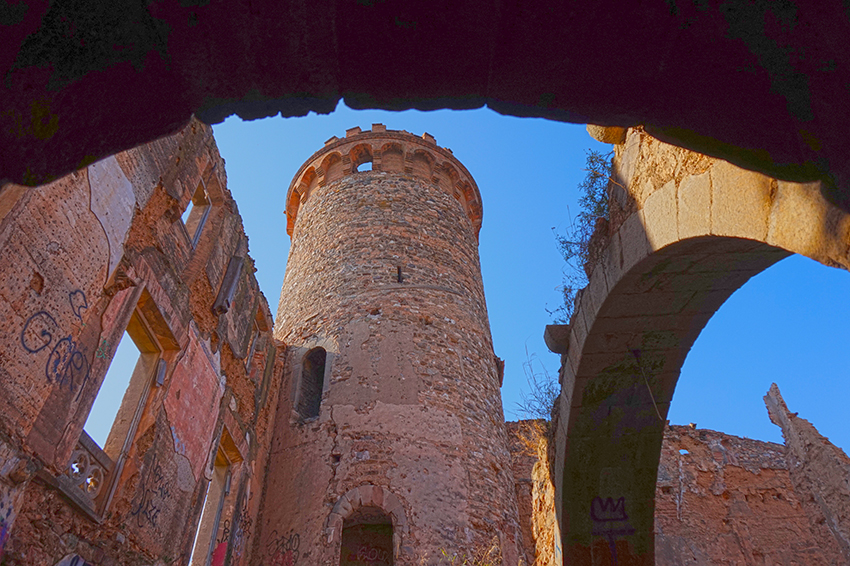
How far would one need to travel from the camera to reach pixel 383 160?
12.7 meters

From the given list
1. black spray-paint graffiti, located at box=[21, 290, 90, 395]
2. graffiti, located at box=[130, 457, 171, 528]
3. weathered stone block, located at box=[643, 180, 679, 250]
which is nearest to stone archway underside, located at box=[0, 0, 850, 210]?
weathered stone block, located at box=[643, 180, 679, 250]

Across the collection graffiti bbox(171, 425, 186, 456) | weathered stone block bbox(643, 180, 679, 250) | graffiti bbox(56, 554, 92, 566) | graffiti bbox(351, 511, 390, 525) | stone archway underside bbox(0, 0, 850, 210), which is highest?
graffiti bbox(351, 511, 390, 525)

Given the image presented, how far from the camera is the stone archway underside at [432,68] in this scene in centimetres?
159

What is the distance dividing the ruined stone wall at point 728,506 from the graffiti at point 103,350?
31.3ft

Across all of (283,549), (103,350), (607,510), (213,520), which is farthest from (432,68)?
Answer: (283,549)

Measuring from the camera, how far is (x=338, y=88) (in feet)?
6.11

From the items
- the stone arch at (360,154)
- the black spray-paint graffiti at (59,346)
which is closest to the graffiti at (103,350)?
the black spray-paint graffiti at (59,346)

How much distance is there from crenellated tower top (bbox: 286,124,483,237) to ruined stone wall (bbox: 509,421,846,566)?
19.9 ft

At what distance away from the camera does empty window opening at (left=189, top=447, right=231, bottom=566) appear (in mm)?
6590

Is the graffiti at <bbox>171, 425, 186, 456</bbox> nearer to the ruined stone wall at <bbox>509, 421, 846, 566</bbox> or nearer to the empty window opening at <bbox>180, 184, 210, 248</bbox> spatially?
the empty window opening at <bbox>180, 184, 210, 248</bbox>

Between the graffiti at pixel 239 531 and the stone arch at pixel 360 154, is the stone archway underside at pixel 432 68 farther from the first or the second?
the stone arch at pixel 360 154

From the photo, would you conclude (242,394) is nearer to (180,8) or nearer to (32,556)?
(32,556)

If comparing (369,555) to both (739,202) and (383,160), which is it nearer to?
(739,202)

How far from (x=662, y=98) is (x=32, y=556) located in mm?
4601
